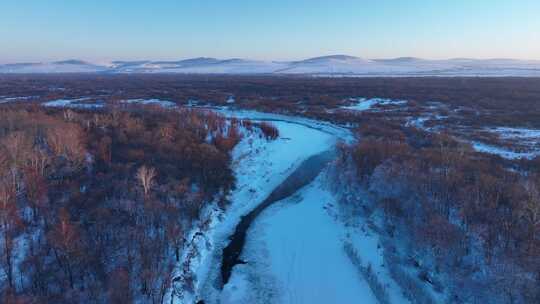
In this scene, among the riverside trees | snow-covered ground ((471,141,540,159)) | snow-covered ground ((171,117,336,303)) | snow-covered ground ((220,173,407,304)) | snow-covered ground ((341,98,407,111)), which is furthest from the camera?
snow-covered ground ((341,98,407,111))

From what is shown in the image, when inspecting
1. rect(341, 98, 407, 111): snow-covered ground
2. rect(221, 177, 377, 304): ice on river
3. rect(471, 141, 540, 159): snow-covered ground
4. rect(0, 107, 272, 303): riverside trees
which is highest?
rect(341, 98, 407, 111): snow-covered ground

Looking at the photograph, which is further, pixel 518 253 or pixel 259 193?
pixel 259 193

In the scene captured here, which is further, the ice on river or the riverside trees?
the ice on river

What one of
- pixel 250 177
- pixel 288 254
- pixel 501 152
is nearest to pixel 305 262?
pixel 288 254

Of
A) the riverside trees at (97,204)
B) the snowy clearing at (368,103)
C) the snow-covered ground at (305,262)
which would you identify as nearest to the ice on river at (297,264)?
the snow-covered ground at (305,262)

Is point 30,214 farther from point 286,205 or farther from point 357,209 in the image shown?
point 357,209

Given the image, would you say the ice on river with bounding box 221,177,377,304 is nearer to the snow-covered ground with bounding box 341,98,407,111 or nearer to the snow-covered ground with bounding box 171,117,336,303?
the snow-covered ground with bounding box 171,117,336,303

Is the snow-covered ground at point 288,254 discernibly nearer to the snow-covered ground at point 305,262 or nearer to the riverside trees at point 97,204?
the snow-covered ground at point 305,262

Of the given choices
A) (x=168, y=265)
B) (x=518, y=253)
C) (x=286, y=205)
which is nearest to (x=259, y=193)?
(x=286, y=205)

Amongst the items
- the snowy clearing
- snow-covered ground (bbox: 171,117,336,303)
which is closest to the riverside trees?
snow-covered ground (bbox: 171,117,336,303)

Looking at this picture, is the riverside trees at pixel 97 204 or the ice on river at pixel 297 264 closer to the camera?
the riverside trees at pixel 97 204

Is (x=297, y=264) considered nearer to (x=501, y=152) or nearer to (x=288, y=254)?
(x=288, y=254)
